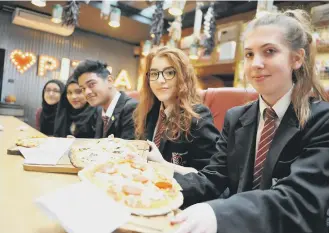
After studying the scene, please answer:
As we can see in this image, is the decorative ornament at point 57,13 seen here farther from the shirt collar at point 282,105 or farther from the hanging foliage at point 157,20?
the shirt collar at point 282,105

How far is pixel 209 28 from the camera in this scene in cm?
482

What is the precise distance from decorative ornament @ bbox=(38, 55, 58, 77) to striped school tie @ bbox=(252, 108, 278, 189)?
670cm

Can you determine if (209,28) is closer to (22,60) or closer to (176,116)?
(176,116)

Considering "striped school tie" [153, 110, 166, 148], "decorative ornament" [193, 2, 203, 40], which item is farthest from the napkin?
"decorative ornament" [193, 2, 203, 40]

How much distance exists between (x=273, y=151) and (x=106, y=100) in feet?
5.99

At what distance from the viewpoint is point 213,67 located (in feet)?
18.6

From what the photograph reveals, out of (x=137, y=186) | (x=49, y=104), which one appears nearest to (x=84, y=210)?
(x=137, y=186)

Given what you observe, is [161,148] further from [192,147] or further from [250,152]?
[250,152]

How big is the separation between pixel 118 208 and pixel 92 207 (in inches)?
2.7

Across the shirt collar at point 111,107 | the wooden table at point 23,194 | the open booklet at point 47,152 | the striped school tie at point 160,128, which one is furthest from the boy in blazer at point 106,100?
the wooden table at point 23,194

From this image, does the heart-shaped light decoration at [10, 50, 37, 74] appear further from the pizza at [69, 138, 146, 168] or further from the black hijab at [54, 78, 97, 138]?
the pizza at [69, 138, 146, 168]

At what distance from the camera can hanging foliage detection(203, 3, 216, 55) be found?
455 centimetres

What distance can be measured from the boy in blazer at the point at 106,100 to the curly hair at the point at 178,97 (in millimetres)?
359

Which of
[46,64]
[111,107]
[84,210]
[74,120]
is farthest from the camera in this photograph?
[46,64]
